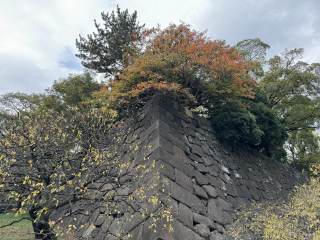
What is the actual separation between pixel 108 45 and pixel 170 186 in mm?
8359

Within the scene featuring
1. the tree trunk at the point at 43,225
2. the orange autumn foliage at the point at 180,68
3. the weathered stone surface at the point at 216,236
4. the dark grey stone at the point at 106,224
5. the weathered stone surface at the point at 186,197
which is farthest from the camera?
the orange autumn foliage at the point at 180,68

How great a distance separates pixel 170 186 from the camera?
175 inches

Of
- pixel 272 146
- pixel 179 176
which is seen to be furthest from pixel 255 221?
pixel 272 146

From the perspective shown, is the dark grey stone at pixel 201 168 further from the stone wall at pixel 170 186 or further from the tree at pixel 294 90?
the tree at pixel 294 90

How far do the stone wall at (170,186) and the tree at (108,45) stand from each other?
4.71 m

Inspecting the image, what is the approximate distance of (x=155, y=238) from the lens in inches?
140

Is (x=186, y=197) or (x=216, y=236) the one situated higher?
(x=186, y=197)

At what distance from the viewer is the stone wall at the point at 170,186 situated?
13.2 feet

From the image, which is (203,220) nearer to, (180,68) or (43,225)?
(43,225)

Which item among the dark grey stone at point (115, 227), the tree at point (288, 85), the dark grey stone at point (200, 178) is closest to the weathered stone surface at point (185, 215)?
the dark grey stone at point (200, 178)

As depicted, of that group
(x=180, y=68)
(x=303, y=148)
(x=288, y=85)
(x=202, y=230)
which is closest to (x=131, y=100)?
(x=180, y=68)

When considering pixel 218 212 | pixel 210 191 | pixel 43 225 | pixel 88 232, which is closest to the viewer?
pixel 43 225

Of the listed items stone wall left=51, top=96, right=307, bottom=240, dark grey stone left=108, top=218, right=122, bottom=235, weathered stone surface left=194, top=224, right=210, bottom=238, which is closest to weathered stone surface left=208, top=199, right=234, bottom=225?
stone wall left=51, top=96, right=307, bottom=240

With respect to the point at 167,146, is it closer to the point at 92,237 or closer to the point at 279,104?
the point at 92,237
